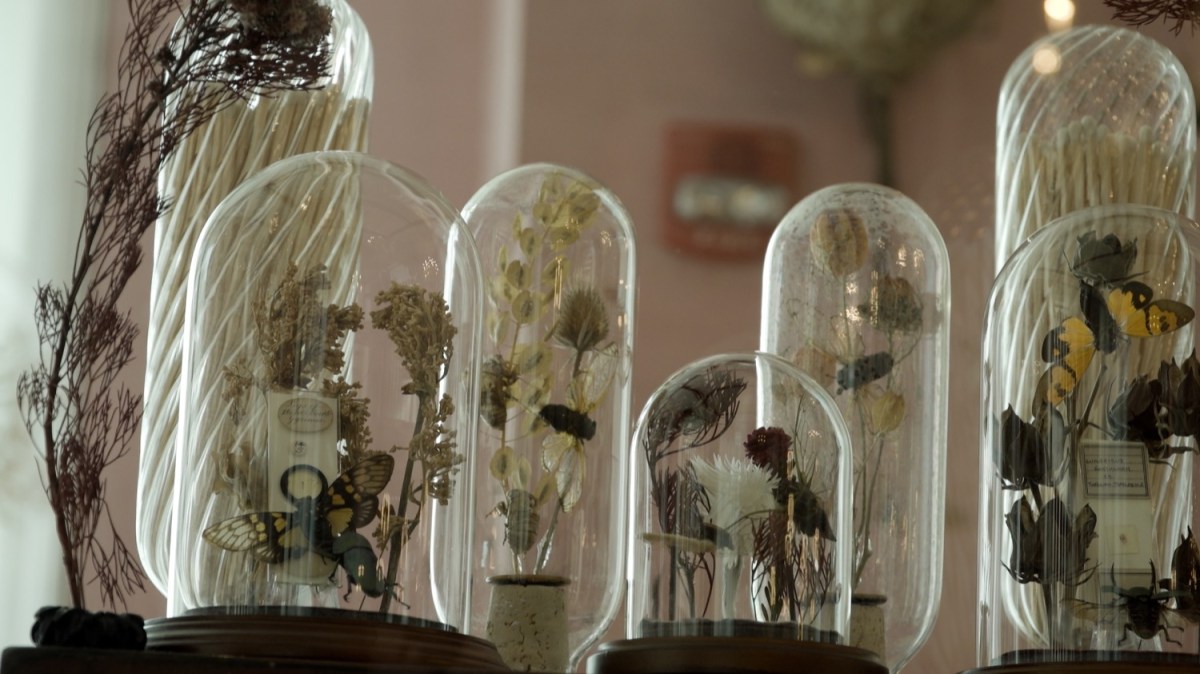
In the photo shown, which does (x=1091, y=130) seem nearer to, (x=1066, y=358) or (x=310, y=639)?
(x=1066, y=358)

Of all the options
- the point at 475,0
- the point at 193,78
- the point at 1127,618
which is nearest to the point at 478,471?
the point at 193,78

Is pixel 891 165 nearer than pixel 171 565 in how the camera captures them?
No

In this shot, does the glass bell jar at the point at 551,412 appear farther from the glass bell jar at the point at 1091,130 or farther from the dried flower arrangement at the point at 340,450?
the glass bell jar at the point at 1091,130

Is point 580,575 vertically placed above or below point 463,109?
below

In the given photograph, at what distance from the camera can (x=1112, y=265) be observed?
3.75ft

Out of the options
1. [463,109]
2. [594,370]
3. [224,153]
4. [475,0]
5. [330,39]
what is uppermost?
[475,0]

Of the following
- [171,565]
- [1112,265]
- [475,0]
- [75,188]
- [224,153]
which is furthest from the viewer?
[475,0]

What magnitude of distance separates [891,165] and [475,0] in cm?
57

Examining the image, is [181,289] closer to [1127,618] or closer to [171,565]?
[171,565]

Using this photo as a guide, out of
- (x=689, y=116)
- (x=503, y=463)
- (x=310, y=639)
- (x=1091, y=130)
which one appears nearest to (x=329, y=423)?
(x=310, y=639)

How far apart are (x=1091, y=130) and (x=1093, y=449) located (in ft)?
1.55

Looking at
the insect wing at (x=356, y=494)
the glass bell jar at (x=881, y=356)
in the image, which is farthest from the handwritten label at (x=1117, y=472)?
the insect wing at (x=356, y=494)

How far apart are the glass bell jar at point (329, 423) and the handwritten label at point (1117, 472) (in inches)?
16.7

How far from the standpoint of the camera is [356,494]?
0.96 m
